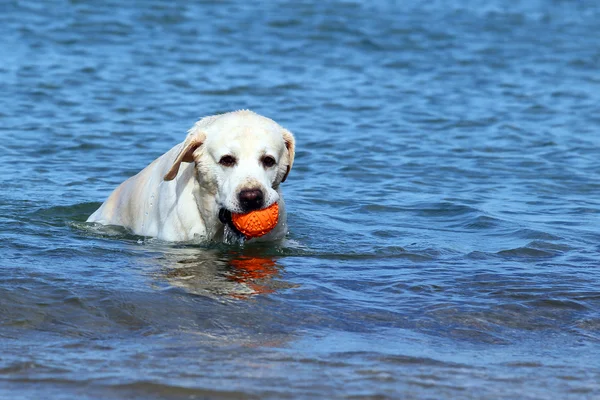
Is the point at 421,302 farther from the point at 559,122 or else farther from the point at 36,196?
the point at 559,122

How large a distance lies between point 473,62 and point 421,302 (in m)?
13.9

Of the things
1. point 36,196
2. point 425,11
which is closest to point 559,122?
point 36,196

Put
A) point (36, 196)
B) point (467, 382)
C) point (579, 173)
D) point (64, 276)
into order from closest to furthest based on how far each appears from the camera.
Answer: point (467, 382), point (64, 276), point (36, 196), point (579, 173)

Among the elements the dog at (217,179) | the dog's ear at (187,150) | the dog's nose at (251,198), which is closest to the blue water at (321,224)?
the dog at (217,179)

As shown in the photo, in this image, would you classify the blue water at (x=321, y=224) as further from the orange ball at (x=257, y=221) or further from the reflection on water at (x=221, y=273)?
the orange ball at (x=257, y=221)

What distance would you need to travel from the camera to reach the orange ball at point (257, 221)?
723cm

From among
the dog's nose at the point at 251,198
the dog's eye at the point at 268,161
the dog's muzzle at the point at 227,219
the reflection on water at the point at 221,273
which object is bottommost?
the reflection on water at the point at 221,273

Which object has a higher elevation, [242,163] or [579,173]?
[242,163]

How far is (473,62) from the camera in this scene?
779 inches

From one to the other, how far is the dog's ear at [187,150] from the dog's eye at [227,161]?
0.83 feet

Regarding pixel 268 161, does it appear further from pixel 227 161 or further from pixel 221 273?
pixel 221 273

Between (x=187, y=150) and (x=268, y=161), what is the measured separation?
0.59 meters

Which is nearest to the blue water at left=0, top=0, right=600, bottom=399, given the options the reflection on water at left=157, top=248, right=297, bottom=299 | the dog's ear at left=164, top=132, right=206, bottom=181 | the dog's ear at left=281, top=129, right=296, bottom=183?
the reflection on water at left=157, top=248, right=297, bottom=299

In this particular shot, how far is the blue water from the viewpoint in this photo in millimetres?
5184
